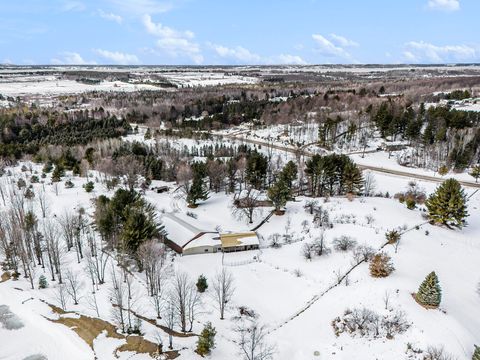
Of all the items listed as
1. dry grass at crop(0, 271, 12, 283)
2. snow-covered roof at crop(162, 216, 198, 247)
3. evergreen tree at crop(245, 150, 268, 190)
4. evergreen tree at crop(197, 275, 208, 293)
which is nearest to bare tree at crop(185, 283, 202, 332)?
evergreen tree at crop(197, 275, 208, 293)

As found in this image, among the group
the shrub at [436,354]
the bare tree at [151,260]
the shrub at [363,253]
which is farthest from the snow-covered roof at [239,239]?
the shrub at [436,354]

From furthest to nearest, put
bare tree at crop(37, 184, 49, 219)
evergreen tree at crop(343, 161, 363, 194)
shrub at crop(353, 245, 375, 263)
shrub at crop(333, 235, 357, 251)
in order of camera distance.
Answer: evergreen tree at crop(343, 161, 363, 194)
bare tree at crop(37, 184, 49, 219)
shrub at crop(333, 235, 357, 251)
shrub at crop(353, 245, 375, 263)

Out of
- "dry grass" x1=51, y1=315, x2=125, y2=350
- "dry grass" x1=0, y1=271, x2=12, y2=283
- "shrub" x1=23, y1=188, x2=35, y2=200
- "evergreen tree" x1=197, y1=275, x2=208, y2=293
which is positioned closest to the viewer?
"dry grass" x1=51, y1=315, x2=125, y2=350

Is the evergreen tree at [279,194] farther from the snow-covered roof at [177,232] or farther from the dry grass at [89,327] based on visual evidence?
the dry grass at [89,327]

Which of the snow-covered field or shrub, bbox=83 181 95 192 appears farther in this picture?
shrub, bbox=83 181 95 192

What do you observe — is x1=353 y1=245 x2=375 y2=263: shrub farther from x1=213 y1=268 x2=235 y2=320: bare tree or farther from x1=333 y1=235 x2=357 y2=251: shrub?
x1=213 y1=268 x2=235 y2=320: bare tree

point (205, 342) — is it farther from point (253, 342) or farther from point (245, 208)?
point (245, 208)

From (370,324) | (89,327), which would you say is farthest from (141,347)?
(370,324)

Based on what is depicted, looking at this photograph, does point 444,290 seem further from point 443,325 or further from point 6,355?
point 6,355
